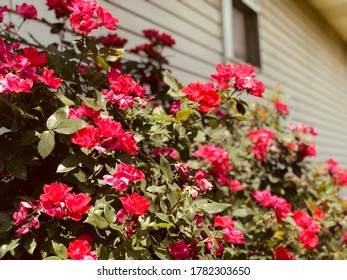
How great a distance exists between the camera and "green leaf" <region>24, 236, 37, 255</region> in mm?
1273

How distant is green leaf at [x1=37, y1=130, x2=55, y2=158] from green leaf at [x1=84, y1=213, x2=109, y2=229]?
0.80ft

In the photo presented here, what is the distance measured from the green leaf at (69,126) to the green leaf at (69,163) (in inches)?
3.8

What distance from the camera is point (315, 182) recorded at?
11.6 ft

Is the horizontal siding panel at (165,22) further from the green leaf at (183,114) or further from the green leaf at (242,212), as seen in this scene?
the green leaf at (242,212)

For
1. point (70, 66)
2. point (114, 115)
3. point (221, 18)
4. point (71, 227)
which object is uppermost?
point (221, 18)

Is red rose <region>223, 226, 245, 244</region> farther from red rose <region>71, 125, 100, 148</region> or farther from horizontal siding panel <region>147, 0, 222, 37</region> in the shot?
horizontal siding panel <region>147, 0, 222, 37</region>

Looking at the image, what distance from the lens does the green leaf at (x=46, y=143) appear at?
1.33 metres

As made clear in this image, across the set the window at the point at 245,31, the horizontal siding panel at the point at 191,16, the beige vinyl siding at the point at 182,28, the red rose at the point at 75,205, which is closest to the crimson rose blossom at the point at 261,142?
the beige vinyl siding at the point at 182,28

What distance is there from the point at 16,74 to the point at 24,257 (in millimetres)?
635

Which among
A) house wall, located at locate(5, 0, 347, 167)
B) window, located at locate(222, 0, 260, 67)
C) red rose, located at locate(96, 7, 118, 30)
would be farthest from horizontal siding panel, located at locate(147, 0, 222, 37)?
red rose, located at locate(96, 7, 118, 30)
